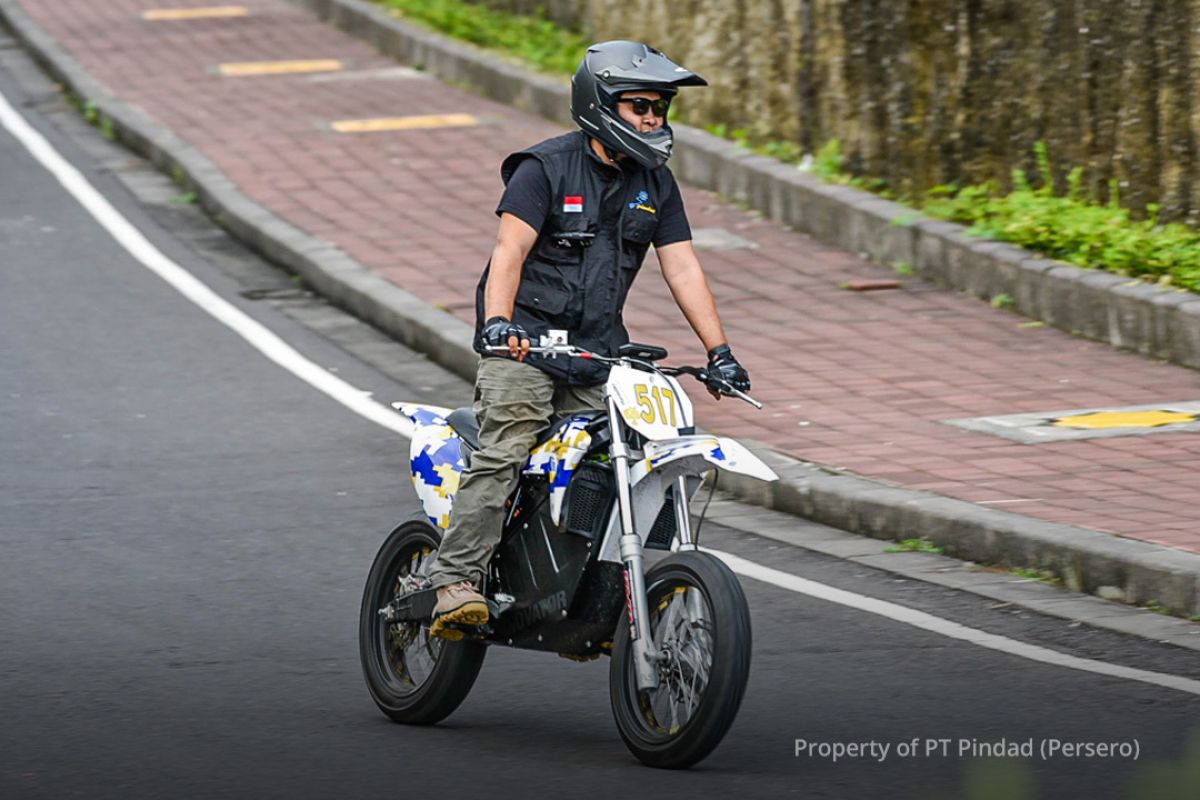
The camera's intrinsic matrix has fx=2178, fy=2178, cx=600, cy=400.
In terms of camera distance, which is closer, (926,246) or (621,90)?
(621,90)

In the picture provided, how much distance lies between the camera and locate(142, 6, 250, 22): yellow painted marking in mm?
23125

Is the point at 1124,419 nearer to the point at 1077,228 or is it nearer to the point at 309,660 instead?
Result: the point at 1077,228

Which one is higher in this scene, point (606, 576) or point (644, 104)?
point (644, 104)

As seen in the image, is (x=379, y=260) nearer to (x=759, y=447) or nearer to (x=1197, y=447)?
(x=759, y=447)

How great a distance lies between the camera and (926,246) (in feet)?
43.1

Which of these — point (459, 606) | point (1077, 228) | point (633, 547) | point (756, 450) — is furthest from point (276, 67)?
point (633, 547)

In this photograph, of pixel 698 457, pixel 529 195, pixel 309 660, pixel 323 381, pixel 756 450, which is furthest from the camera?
pixel 323 381

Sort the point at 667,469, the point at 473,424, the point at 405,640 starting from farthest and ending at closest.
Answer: the point at 405,640, the point at 473,424, the point at 667,469

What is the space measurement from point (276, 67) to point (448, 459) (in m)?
14.6

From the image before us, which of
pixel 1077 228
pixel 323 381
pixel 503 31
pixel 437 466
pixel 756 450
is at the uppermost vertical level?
pixel 437 466

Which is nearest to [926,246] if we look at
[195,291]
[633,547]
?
[195,291]

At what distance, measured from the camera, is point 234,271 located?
46.0 ft

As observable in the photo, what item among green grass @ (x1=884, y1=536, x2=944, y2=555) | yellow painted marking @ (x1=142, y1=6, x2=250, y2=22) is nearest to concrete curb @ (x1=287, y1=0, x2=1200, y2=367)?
green grass @ (x1=884, y1=536, x2=944, y2=555)

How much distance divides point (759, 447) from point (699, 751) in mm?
4036
